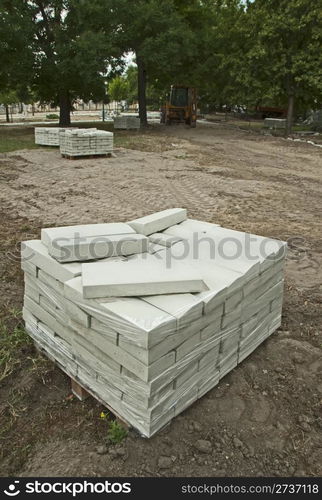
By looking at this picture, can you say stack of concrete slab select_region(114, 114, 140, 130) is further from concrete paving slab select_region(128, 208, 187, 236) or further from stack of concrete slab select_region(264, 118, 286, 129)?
concrete paving slab select_region(128, 208, 187, 236)

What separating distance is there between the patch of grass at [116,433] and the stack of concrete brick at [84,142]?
13029 mm

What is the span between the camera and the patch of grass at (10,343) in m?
3.59

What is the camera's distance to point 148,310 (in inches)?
106

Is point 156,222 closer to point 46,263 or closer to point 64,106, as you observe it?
point 46,263

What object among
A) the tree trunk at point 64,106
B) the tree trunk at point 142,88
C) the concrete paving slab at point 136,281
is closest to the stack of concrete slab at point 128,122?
the tree trunk at point 142,88

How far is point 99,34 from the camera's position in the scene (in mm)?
21703

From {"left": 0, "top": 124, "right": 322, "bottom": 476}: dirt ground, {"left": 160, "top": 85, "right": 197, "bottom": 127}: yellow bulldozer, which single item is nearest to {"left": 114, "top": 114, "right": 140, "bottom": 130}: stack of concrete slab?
{"left": 160, "top": 85, "right": 197, "bottom": 127}: yellow bulldozer

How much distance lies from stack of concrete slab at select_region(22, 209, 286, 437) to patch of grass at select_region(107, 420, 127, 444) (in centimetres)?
9

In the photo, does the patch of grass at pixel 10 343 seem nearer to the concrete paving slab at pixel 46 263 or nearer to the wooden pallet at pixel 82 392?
the wooden pallet at pixel 82 392

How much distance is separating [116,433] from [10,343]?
158cm

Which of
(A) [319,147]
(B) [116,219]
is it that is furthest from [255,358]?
(A) [319,147]

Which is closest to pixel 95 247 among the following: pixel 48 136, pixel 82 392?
pixel 82 392

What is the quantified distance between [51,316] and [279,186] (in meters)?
9.24

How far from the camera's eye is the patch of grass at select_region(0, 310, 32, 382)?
3.59 metres
